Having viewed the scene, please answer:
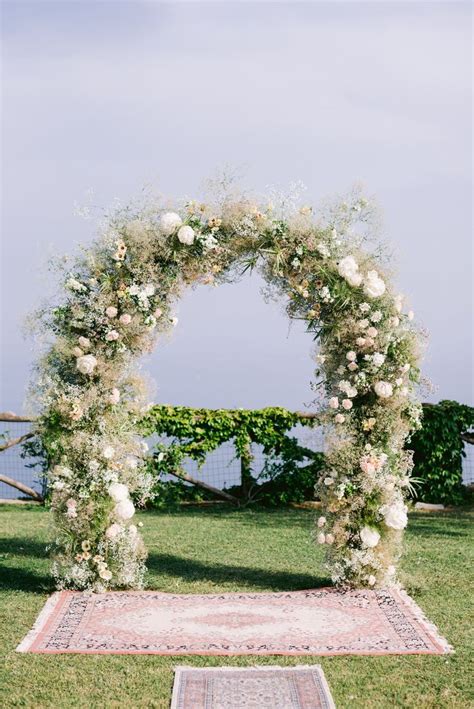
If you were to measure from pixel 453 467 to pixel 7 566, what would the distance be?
6.89 m

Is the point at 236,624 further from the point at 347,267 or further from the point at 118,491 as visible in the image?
the point at 347,267

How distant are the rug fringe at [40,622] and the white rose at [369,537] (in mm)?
2709

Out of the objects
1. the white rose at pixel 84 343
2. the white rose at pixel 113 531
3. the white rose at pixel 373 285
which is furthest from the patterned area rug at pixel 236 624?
the white rose at pixel 373 285

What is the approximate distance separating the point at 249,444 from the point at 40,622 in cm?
672

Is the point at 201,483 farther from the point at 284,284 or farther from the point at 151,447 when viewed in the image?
the point at 284,284

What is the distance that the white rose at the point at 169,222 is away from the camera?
27.7 feet

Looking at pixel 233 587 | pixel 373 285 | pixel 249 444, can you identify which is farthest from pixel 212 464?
pixel 373 285

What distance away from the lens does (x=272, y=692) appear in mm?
6078

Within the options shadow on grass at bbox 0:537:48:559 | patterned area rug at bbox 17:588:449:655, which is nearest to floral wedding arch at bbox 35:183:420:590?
patterned area rug at bbox 17:588:449:655

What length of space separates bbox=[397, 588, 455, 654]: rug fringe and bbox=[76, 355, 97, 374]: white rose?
3.37m

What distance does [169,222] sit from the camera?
8445mm

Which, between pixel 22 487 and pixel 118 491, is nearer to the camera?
pixel 118 491

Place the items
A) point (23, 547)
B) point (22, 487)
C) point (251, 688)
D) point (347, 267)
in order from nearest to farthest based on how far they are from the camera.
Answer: point (251, 688)
point (347, 267)
point (23, 547)
point (22, 487)

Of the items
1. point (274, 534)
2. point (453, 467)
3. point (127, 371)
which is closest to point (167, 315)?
point (127, 371)
